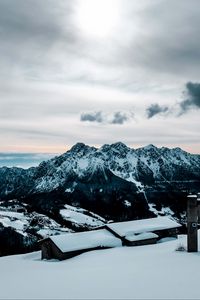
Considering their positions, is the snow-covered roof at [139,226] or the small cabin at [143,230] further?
the snow-covered roof at [139,226]

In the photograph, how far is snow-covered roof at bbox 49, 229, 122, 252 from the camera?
48.4 m

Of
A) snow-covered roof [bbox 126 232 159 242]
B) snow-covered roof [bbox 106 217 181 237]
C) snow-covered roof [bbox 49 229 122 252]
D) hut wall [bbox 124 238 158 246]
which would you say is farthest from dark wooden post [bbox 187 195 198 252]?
snow-covered roof [bbox 106 217 181 237]

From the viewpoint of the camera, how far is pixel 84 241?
166ft

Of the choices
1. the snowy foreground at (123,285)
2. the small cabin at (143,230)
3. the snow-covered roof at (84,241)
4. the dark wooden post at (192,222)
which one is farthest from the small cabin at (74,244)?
the snowy foreground at (123,285)

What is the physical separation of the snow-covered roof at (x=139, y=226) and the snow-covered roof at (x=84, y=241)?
2118 mm

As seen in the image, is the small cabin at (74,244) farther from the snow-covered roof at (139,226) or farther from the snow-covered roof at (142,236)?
the snow-covered roof at (139,226)

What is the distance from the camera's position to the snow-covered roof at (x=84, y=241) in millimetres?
48438

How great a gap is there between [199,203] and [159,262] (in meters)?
6.88

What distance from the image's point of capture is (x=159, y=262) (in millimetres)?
22078

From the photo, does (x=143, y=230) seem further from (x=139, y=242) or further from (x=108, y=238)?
(x=108, y=238)

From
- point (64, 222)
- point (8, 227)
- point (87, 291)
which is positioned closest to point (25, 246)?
point (8, 227)

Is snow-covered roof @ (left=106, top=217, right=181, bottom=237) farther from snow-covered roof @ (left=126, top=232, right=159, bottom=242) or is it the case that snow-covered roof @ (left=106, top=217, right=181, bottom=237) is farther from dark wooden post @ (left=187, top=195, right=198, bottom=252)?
dark wooden post @ (left=187, top=195, right=198, bottom=252)

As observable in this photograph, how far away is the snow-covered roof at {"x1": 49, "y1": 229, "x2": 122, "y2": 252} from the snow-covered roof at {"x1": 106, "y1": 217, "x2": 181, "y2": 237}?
83.4 inches

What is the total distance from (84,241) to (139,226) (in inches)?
478
